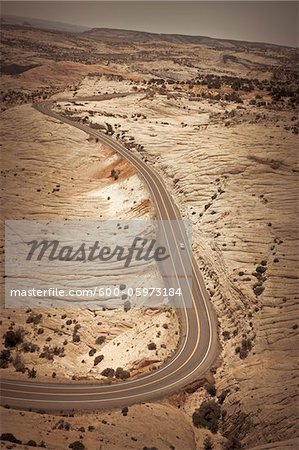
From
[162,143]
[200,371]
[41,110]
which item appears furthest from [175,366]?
[41,110]

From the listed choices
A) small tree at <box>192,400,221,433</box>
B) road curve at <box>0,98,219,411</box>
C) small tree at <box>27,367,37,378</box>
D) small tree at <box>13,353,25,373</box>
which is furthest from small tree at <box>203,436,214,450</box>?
small tree at <box>13,353,25,373</box>

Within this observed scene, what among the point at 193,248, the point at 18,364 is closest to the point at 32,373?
the point at 18,364

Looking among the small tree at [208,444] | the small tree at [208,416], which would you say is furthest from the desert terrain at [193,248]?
the small tree at [208,444]

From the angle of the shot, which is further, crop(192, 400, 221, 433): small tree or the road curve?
the road curve

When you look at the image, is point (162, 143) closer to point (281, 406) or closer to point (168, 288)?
point (168, 288)

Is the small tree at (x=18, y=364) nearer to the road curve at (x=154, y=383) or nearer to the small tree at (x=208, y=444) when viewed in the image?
the road curve at (x=154, y=383)

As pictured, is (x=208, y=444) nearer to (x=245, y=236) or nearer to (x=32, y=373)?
(x=32, y=373)

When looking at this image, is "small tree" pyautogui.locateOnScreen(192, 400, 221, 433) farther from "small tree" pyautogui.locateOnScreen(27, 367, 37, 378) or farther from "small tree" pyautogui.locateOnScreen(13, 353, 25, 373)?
"small tree" pyautogui.locateOnScreen(13, 353, 25, 373)
